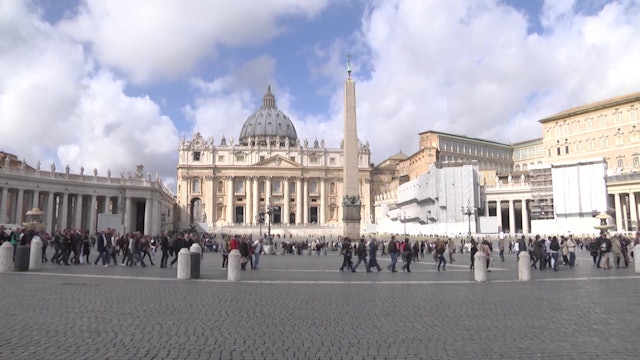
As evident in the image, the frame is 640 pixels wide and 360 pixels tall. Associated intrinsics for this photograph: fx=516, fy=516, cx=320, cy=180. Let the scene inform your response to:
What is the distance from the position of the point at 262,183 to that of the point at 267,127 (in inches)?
963

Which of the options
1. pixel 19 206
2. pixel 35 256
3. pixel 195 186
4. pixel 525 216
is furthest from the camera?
pixel 195 186

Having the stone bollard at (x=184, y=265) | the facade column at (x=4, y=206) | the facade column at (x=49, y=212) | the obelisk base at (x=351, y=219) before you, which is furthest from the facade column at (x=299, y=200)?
the stone bollard at (x=184, y=265)

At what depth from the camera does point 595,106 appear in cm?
5975

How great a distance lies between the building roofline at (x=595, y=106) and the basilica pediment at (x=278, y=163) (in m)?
39.7

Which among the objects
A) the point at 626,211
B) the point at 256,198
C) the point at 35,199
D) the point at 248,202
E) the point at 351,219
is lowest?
the point at 351,219

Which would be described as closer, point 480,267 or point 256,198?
point 480,267

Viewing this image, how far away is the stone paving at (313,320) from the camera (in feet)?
17.8

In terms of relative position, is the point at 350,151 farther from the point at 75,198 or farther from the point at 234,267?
the point at 75,198

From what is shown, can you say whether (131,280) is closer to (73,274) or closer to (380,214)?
(73,274)

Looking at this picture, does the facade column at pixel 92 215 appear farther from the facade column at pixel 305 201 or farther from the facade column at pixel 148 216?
the facade column at pixel 305 201

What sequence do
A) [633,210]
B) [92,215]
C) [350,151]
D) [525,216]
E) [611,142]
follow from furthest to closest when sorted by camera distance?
[611,142], [525,216], [92,215], [633,210], [350,151]

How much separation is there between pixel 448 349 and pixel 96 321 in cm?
462

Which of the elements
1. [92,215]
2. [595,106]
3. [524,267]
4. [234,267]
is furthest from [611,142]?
[234,267]

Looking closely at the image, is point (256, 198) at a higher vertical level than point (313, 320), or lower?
higher
